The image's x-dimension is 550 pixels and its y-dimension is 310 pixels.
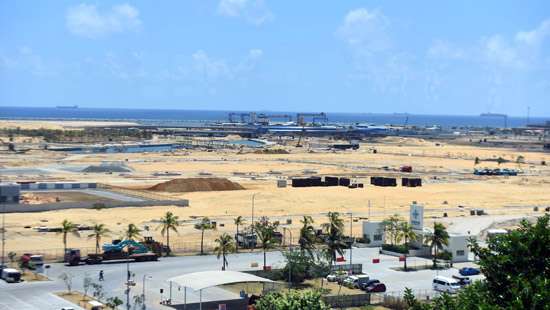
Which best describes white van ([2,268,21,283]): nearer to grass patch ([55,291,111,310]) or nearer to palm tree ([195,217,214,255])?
grass patch ([55,291,111,310])

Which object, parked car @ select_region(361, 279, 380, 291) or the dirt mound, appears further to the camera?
the dirt mound

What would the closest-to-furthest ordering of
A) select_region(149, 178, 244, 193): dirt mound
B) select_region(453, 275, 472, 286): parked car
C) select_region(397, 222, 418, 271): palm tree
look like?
select_region(453, 275, 472, 286): parked car, select_region(397, 222, 418, 271): palm tree, select_region(149, 178, 244, 193): dirt mound

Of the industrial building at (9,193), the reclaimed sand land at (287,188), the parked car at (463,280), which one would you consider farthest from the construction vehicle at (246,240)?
the industrial building at (9,193)

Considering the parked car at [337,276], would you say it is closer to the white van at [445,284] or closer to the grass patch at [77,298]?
the white van at [445,284]

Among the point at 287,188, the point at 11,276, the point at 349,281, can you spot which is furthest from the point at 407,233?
the point at 287,188

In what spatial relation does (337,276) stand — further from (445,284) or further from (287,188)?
(287,188)

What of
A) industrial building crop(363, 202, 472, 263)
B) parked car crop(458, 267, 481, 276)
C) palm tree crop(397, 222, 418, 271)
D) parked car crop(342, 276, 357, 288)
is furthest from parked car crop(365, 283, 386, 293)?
palm tree crop(397, 222, 418, 271)

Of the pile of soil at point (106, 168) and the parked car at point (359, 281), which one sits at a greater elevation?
the parked car at point (359, 281)
